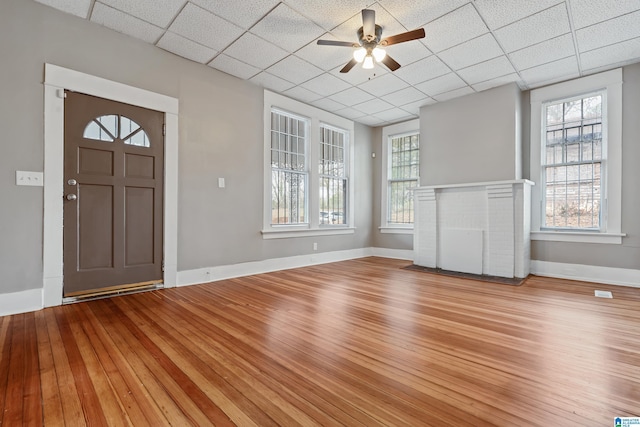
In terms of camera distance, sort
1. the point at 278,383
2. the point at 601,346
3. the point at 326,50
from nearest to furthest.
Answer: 1. the point at 278,383
2. the point at 601,346
3. the point at 326,50

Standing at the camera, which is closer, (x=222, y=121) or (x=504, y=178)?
(x=222, y=121)

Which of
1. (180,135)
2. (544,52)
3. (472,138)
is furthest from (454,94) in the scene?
Answer: (180,135)

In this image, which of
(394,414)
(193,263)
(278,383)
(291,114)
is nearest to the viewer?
(394,414)

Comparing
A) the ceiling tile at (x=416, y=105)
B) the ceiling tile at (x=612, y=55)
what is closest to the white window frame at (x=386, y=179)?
the ceiling tile at (x=416, y=105)

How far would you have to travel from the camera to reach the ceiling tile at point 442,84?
434cm

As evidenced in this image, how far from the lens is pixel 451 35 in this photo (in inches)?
130

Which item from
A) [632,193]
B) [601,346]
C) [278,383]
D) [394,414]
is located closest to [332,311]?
[278,383]

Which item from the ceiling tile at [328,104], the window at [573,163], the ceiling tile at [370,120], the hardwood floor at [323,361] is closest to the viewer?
the hardwood floor at [323,361]

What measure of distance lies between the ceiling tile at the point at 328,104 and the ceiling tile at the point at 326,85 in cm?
28

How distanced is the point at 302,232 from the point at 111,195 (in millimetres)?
2832

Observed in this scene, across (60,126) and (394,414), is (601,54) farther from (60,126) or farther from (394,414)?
(60,126)

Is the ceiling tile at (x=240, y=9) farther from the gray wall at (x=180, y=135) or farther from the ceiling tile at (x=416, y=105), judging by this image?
the ceiling tile at (x=416, y=105)

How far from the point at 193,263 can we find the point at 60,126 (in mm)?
1974

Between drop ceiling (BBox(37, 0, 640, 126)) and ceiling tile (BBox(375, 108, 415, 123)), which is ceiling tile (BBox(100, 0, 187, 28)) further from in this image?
ceiling tile (BBox(375, 108, 415, 123))
